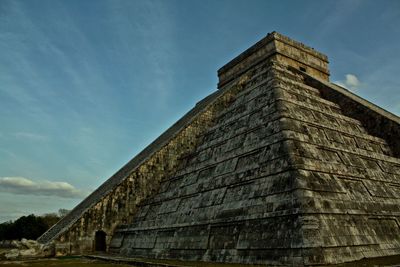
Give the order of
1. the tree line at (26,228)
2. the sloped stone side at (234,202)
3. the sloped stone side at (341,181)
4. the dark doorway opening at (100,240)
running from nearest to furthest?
the sloped stone side at (341,181) → the sloped stone side at (234,202) → the dark doorway opening at (100,240) → the tree line at (26,228)

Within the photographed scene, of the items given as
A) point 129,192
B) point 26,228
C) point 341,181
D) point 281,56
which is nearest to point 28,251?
point 129,192

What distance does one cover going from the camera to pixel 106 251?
1625cm

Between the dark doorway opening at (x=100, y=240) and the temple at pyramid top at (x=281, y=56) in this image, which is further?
the temple at pyramid top at (x=281, y=56)

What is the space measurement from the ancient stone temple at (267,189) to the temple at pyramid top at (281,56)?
7.97 ft

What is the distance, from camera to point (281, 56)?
75.0ft

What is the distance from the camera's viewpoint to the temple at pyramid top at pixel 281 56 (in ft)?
75.9

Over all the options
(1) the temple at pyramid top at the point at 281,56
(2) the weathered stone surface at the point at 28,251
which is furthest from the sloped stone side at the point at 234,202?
(1) the temple at pyramid top at the point at 281,56

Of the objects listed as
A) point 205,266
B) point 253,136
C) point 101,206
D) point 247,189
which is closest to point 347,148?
point 253,136

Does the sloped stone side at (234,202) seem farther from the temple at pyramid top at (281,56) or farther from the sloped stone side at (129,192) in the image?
the temple at pyramid top at (281,56)

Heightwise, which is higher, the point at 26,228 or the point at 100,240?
the point at 26,228

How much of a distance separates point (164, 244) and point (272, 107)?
690 cm

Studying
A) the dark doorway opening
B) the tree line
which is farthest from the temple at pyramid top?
the tree line

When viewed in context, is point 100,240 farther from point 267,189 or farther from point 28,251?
point 267,189

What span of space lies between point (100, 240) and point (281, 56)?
15.9 meters
